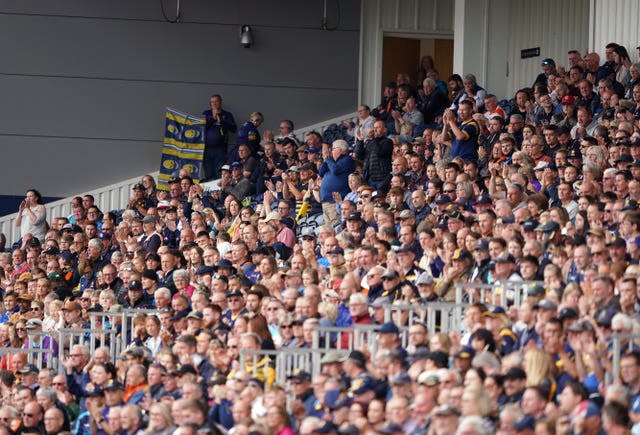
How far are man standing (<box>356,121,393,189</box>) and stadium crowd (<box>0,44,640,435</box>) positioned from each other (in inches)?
1.1

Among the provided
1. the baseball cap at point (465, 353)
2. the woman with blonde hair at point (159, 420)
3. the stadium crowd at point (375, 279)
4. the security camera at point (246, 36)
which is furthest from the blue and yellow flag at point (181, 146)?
the baseball cap at point (465, 353)

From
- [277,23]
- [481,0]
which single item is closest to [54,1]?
[277,23]

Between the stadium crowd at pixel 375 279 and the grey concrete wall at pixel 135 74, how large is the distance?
98.4 inches

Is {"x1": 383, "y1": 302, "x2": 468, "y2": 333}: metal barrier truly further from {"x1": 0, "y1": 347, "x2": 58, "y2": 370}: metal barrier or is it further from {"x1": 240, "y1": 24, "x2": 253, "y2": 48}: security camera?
{"x1": 240, "y1": 24, "x2": 253, "y2": 48}: security camera

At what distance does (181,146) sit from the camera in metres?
23.6

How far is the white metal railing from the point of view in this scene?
925 inches

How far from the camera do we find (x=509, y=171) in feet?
48.4

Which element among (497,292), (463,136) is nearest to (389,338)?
(497,292)

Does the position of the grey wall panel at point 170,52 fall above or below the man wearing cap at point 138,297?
above

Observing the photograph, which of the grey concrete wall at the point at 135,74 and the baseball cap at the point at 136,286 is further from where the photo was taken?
the grey concrete wall at the point at 135,74

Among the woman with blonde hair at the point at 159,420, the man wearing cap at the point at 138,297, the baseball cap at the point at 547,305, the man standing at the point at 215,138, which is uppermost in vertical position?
the man standing at the point at 215,138

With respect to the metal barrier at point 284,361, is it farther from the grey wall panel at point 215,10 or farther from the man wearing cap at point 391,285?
the grey wall panel at point 215,10

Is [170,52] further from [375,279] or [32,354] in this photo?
[375,279]

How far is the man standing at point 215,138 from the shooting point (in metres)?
23.3
